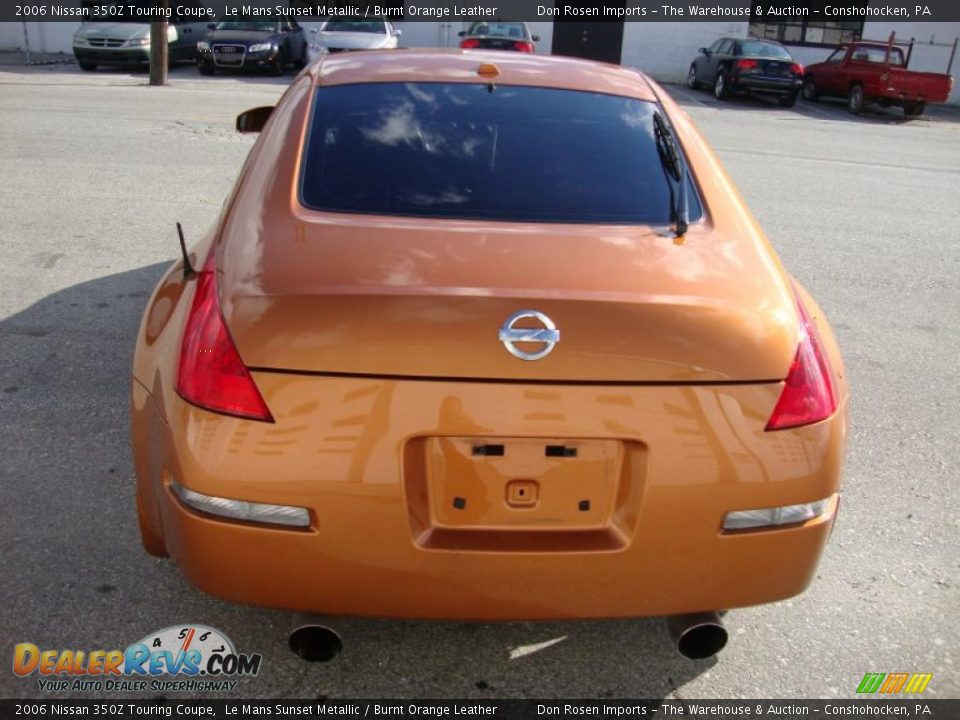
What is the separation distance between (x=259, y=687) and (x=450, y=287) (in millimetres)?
1275

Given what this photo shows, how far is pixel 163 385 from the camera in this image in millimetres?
2418

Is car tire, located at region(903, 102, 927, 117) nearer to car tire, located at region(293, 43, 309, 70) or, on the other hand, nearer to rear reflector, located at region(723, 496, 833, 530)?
car tire, located at region(293, 43, 309, 70)

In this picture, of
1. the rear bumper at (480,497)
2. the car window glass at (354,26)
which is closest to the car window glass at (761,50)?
the car window glass at (354,26)

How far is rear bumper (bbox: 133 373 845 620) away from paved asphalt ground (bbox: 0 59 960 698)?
1.63 ft

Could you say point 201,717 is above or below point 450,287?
below

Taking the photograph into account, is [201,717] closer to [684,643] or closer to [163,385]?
[163,385]

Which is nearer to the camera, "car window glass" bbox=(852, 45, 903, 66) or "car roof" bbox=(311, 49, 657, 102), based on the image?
"car roof" bbox=(311, 49, 657, 102)

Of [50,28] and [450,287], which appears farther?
[50,28]

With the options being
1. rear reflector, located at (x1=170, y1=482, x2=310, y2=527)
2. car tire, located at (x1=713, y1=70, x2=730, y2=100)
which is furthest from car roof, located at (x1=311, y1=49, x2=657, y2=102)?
car tire, located at (x1=713, y1=70, x2=730, y2=100)

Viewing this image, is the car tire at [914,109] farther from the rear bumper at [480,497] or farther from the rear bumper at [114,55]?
the rear bumper at [480,497]

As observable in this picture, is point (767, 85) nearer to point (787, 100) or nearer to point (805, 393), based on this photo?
point (787, 100)

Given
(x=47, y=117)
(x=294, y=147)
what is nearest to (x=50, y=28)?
(x=47, y=117)

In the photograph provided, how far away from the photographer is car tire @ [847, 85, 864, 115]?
20.6 m

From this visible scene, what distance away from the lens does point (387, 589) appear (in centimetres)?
225
